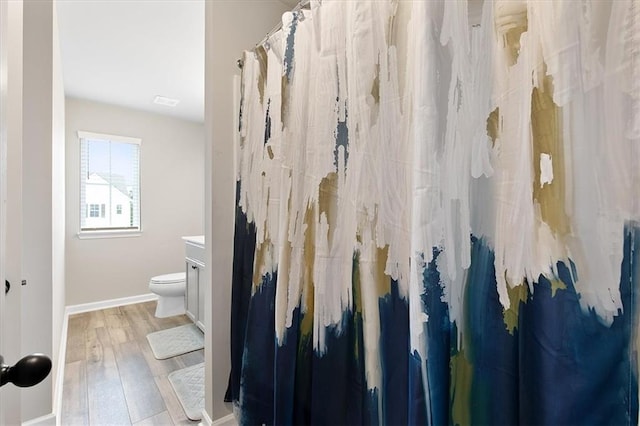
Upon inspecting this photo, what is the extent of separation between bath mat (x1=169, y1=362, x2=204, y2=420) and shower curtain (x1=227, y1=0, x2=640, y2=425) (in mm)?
993

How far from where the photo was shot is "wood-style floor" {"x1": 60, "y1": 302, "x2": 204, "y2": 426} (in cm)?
171

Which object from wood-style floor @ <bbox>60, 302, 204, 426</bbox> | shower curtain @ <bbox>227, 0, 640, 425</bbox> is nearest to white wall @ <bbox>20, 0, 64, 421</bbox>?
wood-style floor @ <bbox>60, 302, 204, 426</bbox>

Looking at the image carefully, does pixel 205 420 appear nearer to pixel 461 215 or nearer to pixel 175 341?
pixel 175 341

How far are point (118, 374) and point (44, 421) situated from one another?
57 centimetres

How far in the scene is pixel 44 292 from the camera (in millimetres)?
1594

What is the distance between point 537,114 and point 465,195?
0.20 meters

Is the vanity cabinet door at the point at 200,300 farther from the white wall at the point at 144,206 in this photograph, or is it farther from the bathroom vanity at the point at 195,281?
the white wall at the point at 144,206

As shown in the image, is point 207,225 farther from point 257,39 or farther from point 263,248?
point 257,39

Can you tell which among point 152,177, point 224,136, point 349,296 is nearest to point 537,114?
point 349,296

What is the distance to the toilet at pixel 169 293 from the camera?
10.1 ft

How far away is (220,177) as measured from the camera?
1.53 meters

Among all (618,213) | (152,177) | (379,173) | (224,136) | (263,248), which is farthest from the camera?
(152,177)

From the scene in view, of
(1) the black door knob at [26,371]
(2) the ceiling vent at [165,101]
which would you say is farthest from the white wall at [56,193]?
(1) the black door knob at [26,371]

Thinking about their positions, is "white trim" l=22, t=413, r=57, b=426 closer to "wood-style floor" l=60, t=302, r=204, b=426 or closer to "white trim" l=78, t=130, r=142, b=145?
"wood-style floor" l=60, t=302, r=204, b=426
